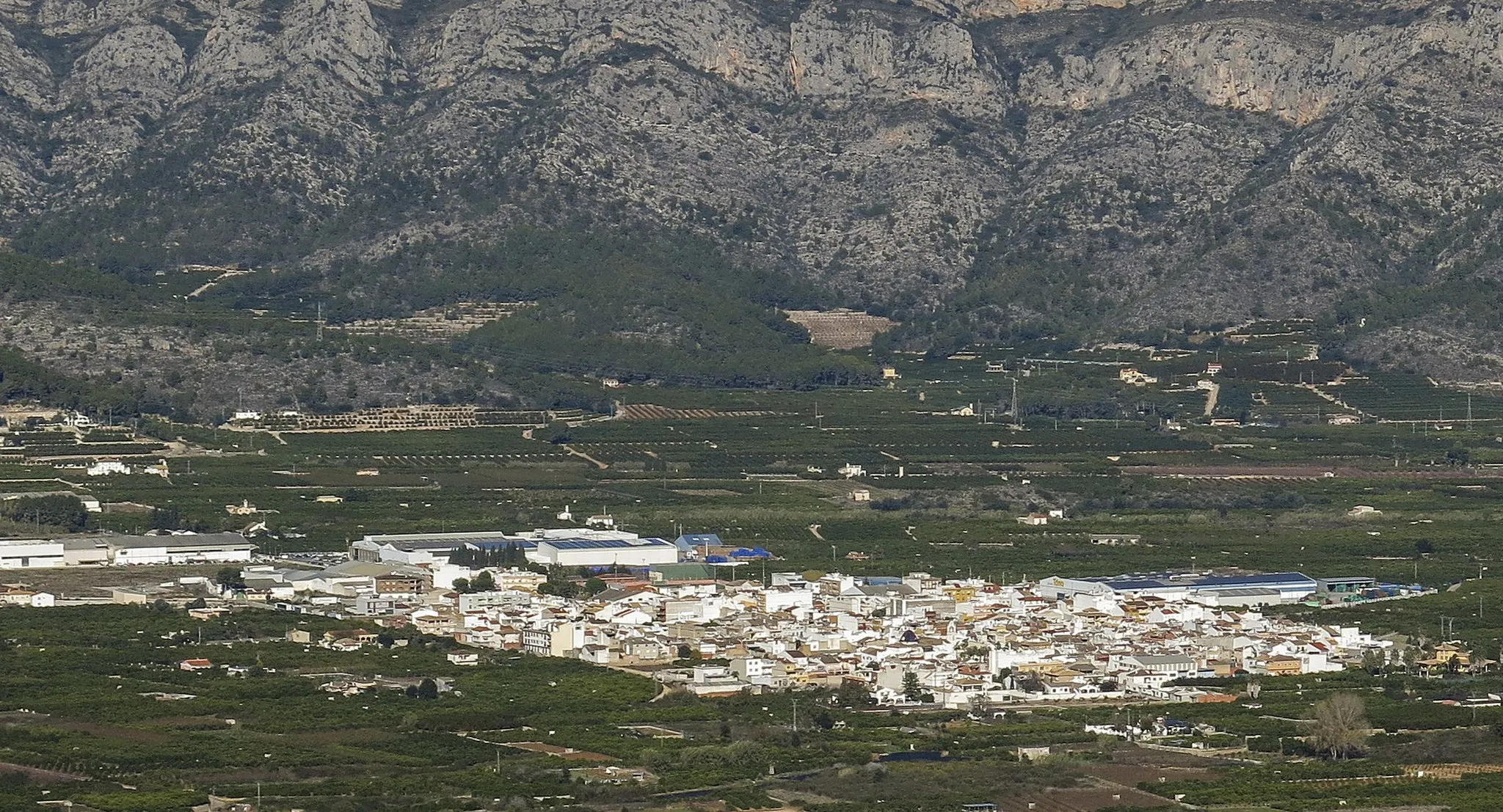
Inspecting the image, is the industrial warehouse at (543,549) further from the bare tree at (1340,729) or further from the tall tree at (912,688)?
the bare tree at (1340,729)

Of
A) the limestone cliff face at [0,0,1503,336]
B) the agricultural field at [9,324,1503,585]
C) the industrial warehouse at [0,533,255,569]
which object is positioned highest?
the limestone cliff face at [0,0,1503,336]

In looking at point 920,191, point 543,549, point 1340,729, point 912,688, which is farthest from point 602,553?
point 920,191

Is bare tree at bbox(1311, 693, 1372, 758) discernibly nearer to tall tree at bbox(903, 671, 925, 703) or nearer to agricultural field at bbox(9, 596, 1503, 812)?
agricultural field at bbox(9, 596, 1503, 812)

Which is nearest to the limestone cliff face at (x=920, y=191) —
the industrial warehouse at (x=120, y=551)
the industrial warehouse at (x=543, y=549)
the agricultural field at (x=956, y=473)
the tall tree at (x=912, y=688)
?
the agricultural field at (x=956, y=473)

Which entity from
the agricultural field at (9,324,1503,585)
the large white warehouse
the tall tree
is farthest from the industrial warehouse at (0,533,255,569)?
the tall tree

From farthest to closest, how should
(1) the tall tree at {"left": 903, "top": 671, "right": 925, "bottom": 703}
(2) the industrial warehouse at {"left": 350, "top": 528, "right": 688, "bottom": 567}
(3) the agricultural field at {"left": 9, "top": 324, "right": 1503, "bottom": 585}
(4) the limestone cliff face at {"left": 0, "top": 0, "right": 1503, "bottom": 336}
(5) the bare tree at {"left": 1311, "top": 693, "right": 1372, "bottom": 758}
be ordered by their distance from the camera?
(4) the limestone cliff face at {"left": 0, "top": 0, "right": 1503, "bottom": 336} → (3) the agricultural field at {"left": 9, "top": 324, "right": 1503, "bottom": 585} → (2) the industrial warehouse at {"left": 350, "top": 528, "right": 688, "bottom": 567} → (1) the tall tree at {"left": 903, "top": 671, "right": 925, "bottom": 703} → (5) the bare tree at {"left": 1311, "top": 693, "right": 1372, "bottom": 758}

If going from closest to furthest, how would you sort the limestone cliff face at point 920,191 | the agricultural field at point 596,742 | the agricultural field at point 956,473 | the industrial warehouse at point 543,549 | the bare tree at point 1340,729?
the agricultural field at point 596,742 < the bare tree at point 1340,729 < the industrial warehouse at point 543,549 < the agricultural field at point 956,473 < the limestone cliff face at point 920,191

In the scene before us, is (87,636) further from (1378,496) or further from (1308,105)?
(1308,105)

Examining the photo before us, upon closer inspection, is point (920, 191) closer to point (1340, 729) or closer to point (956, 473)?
point (956, 473)
